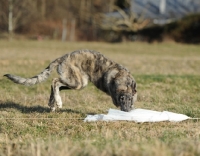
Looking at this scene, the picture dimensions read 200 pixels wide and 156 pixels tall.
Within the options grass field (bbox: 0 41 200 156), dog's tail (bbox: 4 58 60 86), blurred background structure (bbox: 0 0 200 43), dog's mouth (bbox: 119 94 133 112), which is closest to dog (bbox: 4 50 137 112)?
dog's tail (bbox: 4 58 60 86)

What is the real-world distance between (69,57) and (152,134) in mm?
2840

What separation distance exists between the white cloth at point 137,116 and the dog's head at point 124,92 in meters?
0.15

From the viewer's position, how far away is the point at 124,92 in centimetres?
889

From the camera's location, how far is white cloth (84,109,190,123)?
8.65 metres

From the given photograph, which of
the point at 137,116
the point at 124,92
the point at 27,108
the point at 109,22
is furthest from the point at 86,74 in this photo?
the point at 109,22

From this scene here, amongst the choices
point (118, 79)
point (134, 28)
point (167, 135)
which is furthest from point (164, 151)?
point (134, 28)

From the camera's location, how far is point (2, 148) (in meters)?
6.28

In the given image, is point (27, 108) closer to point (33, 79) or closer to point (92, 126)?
point (33, 79)

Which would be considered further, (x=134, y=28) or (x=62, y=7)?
(x=62, y=7)

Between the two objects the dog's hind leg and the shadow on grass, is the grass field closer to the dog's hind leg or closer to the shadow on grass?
the shadow on grass

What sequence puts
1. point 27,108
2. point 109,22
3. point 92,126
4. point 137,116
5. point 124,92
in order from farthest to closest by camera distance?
point 109,22
point 27,108
point 124,92
point 137,116
point 92,126

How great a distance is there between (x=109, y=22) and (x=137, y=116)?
46.5m

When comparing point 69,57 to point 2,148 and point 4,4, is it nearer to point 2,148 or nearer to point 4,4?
point 2,148

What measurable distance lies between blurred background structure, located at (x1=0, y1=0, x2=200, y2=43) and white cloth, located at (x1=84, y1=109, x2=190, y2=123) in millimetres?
39082
